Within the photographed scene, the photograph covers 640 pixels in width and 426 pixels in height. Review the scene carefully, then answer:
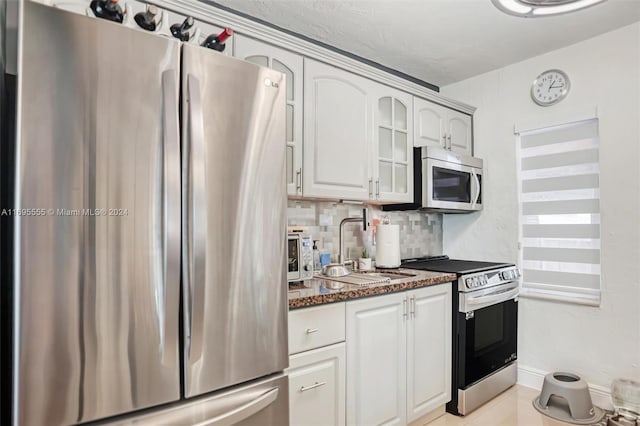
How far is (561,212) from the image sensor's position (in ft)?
9.12

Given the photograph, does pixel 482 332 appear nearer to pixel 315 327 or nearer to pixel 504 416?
pixel 504 416

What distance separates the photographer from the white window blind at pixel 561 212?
8.68 ft

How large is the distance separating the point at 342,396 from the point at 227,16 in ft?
6.22

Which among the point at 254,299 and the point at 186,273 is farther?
the point at 254,299

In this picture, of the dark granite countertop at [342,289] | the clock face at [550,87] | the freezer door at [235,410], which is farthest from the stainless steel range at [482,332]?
the freezer door at [235,410]

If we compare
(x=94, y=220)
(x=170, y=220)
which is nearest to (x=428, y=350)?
(x=170, y=220)

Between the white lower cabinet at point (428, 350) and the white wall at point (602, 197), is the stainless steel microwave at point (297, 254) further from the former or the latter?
the white wall at point (602, 197)

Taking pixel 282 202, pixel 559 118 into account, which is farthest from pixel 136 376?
pixel 559 118

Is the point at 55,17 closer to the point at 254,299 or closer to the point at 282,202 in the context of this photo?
the point at 282,202

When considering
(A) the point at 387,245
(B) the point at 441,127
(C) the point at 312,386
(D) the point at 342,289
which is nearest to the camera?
(C) the point at 312,386

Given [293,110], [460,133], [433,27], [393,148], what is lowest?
[393,148]

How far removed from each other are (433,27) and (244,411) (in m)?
2.37

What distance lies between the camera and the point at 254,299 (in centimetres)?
128

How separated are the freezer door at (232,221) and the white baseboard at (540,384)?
2.37 m
